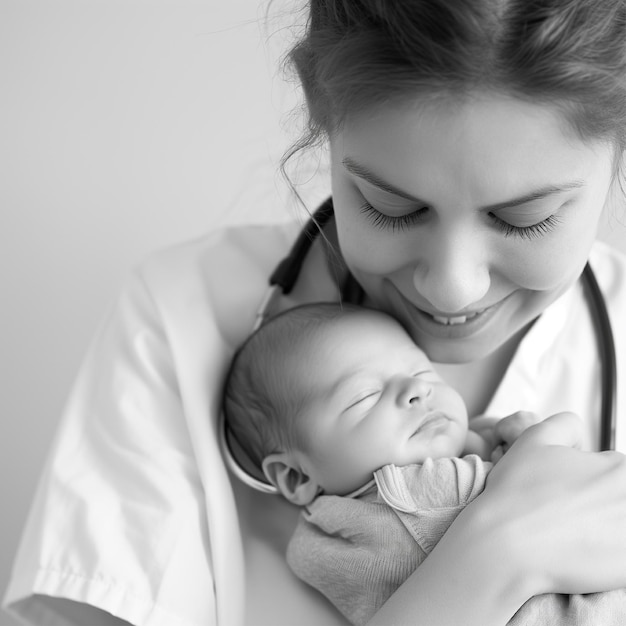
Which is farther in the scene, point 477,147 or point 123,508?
point 123,508

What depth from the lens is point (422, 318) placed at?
1.35 metres

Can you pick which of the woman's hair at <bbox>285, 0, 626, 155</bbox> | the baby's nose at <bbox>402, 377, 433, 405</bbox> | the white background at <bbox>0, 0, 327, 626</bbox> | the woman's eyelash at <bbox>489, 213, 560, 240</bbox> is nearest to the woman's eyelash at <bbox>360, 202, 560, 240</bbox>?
the woman's eyelash at <bbox>489, 213, 560, 240</bbox>

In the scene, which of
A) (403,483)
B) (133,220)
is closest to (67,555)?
(403,483)

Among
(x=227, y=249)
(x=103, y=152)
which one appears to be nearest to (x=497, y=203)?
(x=227, y=249)

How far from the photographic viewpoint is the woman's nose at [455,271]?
110 cm

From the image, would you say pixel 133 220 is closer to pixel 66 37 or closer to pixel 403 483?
pixel 66 37

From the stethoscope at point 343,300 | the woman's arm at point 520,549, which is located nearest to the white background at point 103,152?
the stethoscope at point 343,300

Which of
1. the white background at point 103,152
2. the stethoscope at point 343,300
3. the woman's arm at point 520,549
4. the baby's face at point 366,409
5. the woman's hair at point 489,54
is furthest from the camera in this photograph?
the white background at point 103,152

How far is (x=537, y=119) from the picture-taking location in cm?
101

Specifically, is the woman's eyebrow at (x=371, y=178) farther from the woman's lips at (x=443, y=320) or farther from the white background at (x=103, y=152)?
the white background at (x=103, y=152)

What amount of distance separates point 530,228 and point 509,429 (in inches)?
12.6

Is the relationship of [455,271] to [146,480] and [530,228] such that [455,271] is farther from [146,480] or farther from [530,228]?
[146,480]

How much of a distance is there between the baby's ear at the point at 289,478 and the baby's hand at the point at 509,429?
0.85 ft

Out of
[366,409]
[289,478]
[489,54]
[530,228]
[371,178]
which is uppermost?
[489,54]
